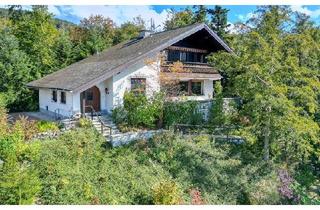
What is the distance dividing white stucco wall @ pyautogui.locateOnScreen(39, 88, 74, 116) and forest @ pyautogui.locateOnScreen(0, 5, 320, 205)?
2677 millimetres

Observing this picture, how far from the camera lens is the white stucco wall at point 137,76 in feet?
64.0

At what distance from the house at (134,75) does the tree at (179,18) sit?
41.5 ft

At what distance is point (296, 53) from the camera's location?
616 inches

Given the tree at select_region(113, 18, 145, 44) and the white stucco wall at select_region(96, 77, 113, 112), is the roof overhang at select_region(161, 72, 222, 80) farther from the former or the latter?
the tree at select_region(113, 18, 145, 44)

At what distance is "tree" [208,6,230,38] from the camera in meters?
30.9

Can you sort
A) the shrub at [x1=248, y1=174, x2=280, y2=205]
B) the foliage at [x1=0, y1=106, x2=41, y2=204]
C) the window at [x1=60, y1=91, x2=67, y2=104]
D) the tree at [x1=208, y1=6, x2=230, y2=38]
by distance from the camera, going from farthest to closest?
the tree at [x1=208, y1=6, x2=230, y2=38], the window at [x1=60, y1=91, x2=67, y2=104], the shrub at [x1=248, y1=174, x2=280, y2=205], the foliage at [x1=0, y1=106, x2=41, y2=204]

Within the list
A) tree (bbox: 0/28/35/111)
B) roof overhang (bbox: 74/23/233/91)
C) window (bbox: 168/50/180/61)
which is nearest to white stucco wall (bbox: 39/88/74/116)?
roof overhang (bbox: 74/23/233/91)

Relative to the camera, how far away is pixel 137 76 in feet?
65.9

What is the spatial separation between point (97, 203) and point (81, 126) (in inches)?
247

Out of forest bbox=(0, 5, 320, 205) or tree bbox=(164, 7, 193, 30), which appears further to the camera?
tree bbox=(164, 7, 193, 30)

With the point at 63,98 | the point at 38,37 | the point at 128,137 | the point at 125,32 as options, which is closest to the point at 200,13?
the point at 125,32

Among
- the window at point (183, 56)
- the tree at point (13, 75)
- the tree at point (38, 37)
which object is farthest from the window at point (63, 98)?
the tree at point (38, 37)

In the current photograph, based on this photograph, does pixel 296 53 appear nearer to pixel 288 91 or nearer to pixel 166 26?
pixel 288 91

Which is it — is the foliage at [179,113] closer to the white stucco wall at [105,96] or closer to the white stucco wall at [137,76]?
the white stucco wall at [137,76]
